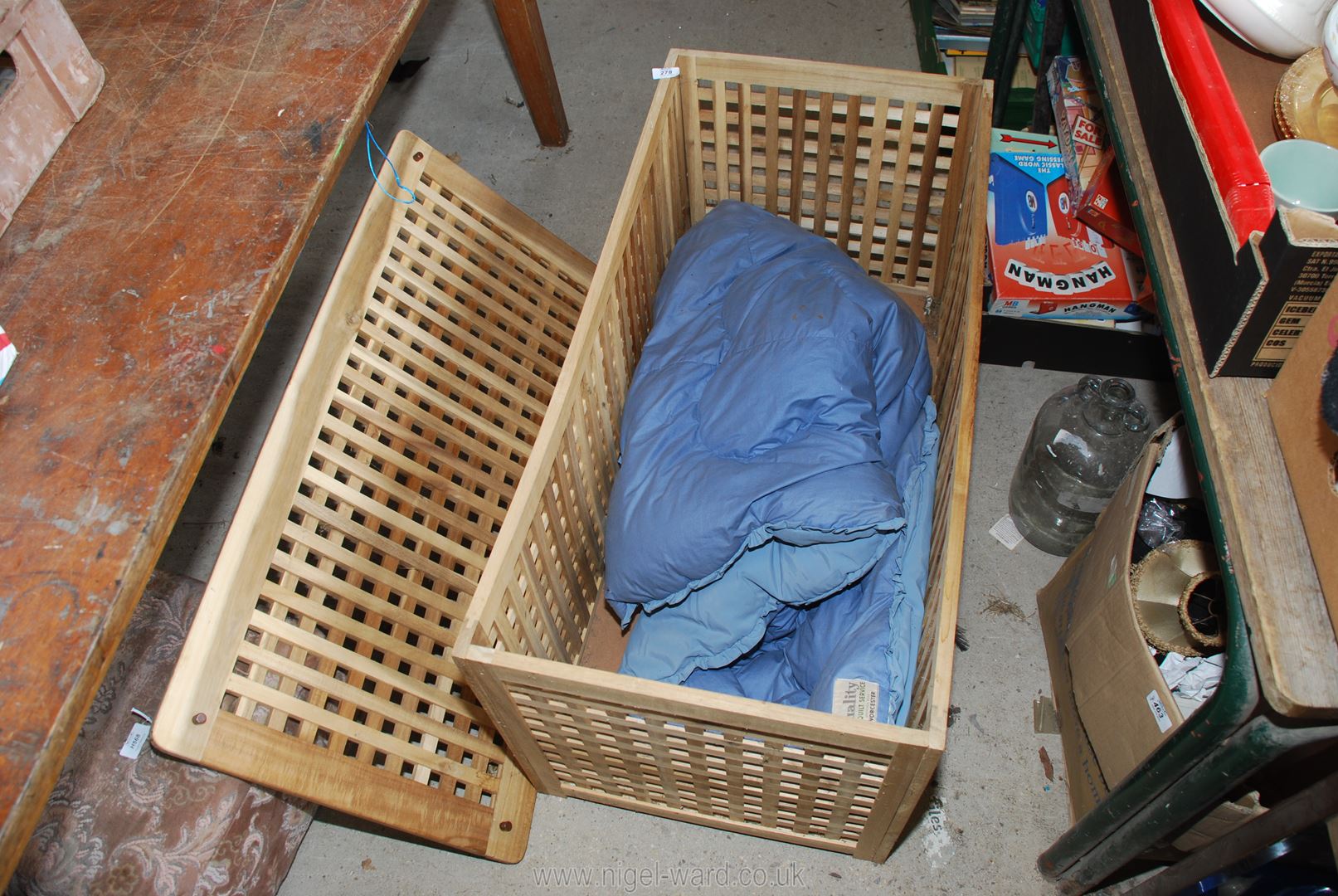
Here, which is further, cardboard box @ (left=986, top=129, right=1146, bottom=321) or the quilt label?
cardboard box @ (left=986, top=129, right=1146, bottom=321)

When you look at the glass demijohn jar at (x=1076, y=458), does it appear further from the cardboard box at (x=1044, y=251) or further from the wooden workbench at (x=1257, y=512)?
the wooden workbench at (x=1257, y=512)

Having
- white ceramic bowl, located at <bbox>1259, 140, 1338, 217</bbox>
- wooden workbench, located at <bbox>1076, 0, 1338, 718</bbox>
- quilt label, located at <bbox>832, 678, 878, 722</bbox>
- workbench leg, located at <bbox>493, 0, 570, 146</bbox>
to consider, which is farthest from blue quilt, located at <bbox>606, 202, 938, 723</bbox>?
workbench leg, located at <bbox>493, 0, 570, 146</bbox>

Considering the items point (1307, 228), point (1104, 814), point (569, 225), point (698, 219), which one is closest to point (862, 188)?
point (698, 219)

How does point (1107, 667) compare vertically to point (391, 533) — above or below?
above

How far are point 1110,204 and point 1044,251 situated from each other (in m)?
0.15

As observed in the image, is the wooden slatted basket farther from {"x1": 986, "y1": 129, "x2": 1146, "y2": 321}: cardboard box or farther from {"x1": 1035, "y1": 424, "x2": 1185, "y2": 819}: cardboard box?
{"x1": 1035, "y1": 424, "x2": 1185, "y2": 819}: cardboard box

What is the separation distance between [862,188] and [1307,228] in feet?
3.45

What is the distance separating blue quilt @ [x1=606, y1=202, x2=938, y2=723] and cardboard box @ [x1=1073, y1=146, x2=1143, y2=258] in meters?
0.62

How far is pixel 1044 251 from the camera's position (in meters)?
2.00

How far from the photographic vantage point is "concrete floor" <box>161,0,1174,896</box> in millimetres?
1731

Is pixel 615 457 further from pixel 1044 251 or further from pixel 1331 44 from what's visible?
pixel 1331 44

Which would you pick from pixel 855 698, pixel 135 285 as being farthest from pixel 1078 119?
pixel 135 285

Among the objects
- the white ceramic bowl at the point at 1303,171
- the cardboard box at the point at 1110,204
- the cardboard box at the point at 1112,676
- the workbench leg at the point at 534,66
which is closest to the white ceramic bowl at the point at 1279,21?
the white ceramic bowl at the point at 1303,171

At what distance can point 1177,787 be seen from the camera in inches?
45.4
